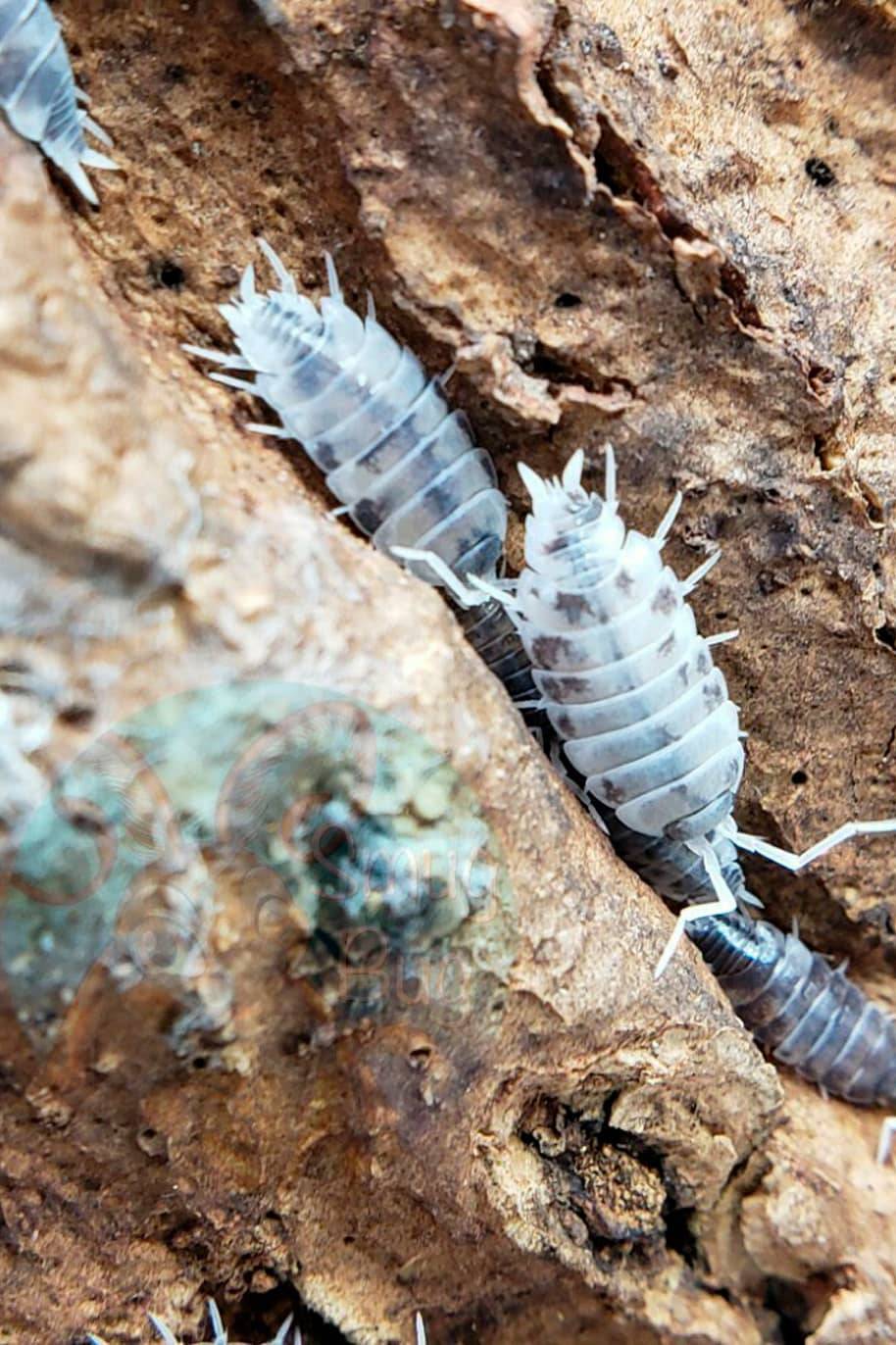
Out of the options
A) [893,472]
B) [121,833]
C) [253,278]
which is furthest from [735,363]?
[121,833]

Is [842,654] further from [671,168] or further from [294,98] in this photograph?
[294,98]

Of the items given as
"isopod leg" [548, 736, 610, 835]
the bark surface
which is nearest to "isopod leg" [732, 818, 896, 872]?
the bark surface

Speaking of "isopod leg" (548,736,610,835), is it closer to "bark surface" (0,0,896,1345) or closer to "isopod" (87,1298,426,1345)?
"bark surface" (0,0,896,1345)

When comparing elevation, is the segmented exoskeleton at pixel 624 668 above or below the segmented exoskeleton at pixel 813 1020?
above

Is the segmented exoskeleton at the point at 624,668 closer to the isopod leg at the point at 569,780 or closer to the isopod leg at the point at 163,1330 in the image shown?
the isopod leg at the point at 569,780

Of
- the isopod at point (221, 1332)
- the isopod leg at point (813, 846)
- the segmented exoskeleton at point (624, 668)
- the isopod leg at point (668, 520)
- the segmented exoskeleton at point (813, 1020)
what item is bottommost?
the isopod at point (221, 1332)

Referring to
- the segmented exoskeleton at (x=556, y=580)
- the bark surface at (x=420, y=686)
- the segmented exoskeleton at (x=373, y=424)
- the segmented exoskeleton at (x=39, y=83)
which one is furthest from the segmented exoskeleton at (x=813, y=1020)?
the segmented exoskeleton at (x=39, y=83)
